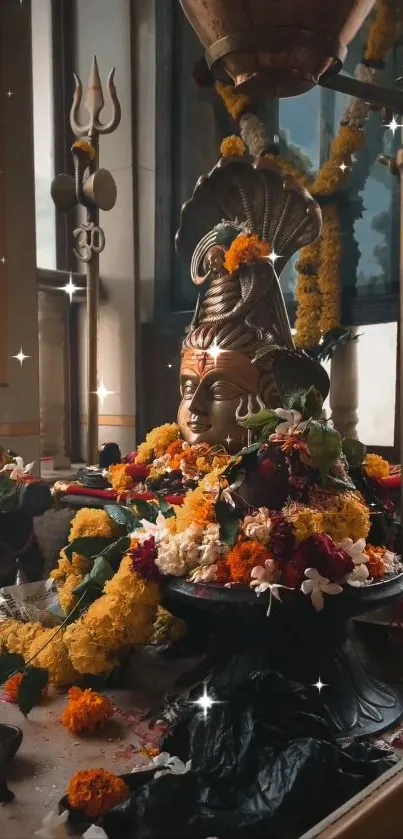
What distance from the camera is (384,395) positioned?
460cm

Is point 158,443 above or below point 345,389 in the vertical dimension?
below

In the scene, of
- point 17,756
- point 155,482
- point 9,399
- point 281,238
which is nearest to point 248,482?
point 17,756

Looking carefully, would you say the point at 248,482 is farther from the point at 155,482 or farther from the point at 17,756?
the point at 155,482

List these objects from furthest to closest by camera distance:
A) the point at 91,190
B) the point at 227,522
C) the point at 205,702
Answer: the point at 91,190
the point at 227,522
the point at 205,702

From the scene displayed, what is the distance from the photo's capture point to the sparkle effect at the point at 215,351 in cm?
310

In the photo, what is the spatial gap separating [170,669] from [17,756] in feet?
2.15

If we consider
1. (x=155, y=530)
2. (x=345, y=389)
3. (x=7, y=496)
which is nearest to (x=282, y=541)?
(x=155, y=530)

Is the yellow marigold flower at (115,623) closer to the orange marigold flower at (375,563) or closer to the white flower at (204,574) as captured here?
the white flower at (204,574)

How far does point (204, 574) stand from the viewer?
1.81m

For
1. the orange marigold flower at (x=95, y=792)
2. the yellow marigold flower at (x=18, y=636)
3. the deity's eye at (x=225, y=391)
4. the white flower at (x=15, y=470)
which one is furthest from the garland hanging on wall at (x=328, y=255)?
the orange marigold flower at (x=95, y=792)

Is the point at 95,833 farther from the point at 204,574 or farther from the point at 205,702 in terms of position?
the point at 204,574

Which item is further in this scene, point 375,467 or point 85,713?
point 375,467

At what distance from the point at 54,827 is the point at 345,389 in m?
3.72

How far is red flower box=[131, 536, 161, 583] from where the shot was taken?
1.90 meters
